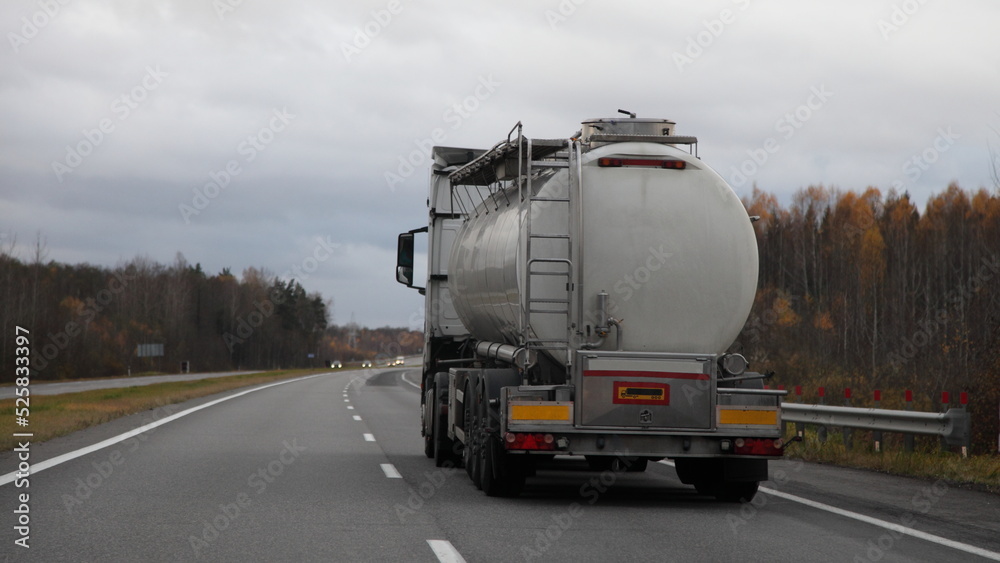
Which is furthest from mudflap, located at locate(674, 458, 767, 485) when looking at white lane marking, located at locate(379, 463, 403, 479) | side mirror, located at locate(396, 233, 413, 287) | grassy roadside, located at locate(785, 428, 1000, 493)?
side mirror, located at locate(396, 233, 413, 287)

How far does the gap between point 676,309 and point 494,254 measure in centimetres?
229

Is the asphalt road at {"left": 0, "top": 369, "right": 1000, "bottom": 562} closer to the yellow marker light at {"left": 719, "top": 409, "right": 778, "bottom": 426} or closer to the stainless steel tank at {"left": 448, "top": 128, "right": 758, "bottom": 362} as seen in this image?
the yellow marker light at {"left": 719, "top": 409, "right": 778, "bottom": 426}

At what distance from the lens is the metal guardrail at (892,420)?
Answer: 1295 centimetres

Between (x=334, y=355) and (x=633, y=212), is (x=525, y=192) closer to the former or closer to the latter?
(x=633, y=212)

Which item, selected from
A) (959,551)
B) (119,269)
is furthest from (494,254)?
(119,269)

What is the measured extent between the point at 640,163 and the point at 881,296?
117 ft

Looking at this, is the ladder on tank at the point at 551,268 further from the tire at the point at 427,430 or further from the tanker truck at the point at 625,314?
the tire at the point at 427,430

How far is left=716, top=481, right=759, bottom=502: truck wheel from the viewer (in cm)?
1024

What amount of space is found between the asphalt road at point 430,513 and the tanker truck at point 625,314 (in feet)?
2.00

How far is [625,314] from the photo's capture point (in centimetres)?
974

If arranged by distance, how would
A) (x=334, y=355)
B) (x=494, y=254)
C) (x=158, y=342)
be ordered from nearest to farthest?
1. (x=494, y=254)
2. (x=158, y=342)
3. (x=334, y=355)

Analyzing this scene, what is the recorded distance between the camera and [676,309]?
32.1ft

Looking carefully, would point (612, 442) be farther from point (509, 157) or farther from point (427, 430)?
point (427, 430)

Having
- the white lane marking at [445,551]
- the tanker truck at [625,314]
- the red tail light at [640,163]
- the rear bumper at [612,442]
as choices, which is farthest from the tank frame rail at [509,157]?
the white lane marking at [445,551]
